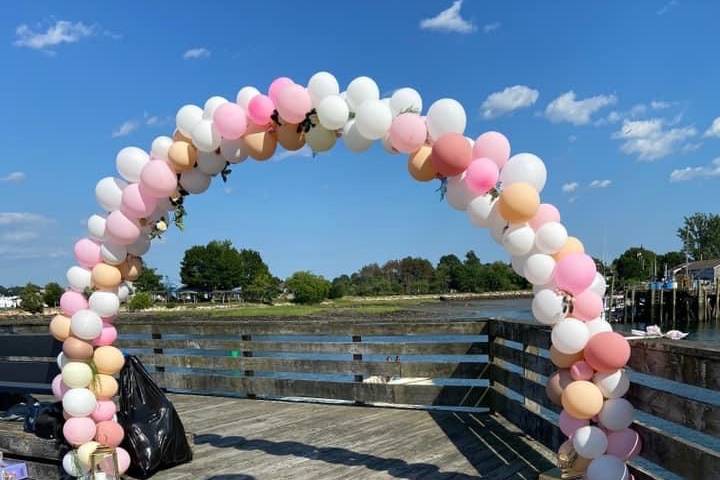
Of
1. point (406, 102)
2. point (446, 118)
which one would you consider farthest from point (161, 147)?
point (446, 118)

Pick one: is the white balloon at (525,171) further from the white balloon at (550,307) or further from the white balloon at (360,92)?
the white balloon at (360,92)

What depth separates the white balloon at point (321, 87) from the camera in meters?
4.01

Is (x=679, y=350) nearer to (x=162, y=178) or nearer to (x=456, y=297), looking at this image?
(x=162, y=178)

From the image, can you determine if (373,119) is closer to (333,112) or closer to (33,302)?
(333,112)

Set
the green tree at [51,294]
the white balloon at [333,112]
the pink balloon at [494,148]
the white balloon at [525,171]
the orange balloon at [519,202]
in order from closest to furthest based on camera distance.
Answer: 1. the orange balloon at [519,202]
2. the white balloon at [525,171]
3. the pink balloon at [494,148]
4. the white balloon at [333,112]
5. the green tree at [51,294]

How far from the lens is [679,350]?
308cm

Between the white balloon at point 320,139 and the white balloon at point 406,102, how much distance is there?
1.55 feet

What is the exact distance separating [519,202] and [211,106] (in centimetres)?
227

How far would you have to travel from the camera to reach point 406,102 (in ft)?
12.8

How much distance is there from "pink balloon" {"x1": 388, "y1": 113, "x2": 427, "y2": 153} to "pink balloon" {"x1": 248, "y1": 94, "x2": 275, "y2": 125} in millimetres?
862

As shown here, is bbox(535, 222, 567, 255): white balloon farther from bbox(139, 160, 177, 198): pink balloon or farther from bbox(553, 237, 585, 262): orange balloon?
bbox(139, 160, 177, 198): pink balloon

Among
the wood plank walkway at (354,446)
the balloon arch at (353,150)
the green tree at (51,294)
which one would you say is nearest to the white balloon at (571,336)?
the balloon arch at (353,150)

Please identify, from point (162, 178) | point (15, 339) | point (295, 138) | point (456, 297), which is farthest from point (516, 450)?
point (456, 297)

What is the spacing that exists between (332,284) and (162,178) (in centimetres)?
10241
